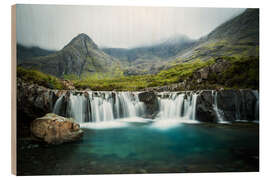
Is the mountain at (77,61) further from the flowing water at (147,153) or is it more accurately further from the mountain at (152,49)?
the flowing water at (147,153)

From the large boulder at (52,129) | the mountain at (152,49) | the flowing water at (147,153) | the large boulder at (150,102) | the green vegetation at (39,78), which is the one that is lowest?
the flowing water at (147,153)

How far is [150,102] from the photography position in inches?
207

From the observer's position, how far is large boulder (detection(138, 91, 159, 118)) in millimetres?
4904

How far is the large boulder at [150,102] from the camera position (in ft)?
16.1

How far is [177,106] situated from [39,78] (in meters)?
4.41

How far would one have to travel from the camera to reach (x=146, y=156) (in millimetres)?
3115

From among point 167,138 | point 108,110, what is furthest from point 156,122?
point 108,110

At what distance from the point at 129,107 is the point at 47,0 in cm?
374

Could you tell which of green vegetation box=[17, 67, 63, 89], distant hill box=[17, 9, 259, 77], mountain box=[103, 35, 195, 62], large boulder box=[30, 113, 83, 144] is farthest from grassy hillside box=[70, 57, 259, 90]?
large boulder box=[30, 113, 83, 144]

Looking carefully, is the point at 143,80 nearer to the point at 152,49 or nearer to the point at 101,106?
the point at 152,49

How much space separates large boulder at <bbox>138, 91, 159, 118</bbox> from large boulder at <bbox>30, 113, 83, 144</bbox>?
2565 mm

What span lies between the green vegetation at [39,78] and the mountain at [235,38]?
423cm

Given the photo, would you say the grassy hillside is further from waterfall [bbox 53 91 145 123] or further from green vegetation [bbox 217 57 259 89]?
waterfall [bbox 53 91 145 123]

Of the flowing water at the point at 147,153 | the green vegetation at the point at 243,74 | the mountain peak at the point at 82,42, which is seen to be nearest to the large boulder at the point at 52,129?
the flowing water at the point at 147,153
